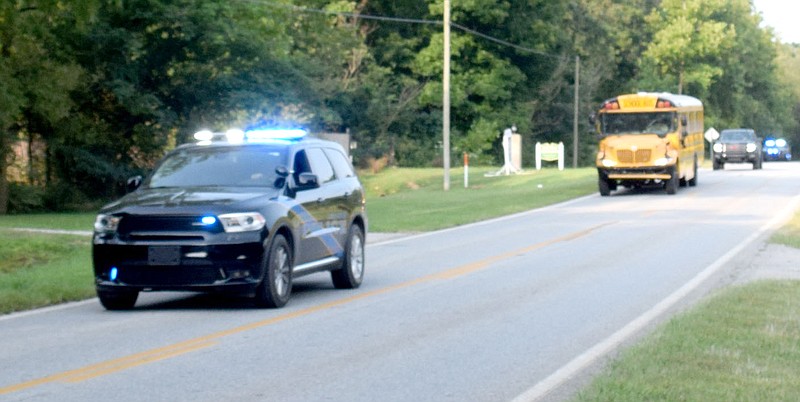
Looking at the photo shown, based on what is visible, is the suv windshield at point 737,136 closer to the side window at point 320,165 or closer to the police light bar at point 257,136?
the side window at point 320,165

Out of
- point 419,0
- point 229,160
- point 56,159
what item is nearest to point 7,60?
point 56,159

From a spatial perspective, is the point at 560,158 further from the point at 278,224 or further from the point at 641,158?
the point at 278,224

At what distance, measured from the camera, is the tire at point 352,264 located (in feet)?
52.3

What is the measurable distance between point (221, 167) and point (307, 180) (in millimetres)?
990

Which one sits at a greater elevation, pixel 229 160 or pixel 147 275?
pixel 229 160

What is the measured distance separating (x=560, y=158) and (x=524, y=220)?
29.4m

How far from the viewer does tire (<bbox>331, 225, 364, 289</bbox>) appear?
1595cm

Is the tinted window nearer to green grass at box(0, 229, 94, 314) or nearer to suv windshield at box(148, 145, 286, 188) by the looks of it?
green grass at box(0, 229, 94, 314)

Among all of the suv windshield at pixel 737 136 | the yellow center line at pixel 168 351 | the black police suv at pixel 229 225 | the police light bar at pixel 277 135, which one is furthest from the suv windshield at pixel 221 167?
the suv windshield at pixel 737 136

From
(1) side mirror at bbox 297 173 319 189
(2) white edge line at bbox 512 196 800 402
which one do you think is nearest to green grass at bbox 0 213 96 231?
(1) side mirror at bbox 297 173 319 189

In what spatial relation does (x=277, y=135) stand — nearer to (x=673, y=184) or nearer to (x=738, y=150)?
(x=673, y=184)

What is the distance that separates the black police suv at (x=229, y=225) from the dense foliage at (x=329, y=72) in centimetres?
986

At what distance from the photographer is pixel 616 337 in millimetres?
11781

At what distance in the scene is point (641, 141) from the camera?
38594 mm
